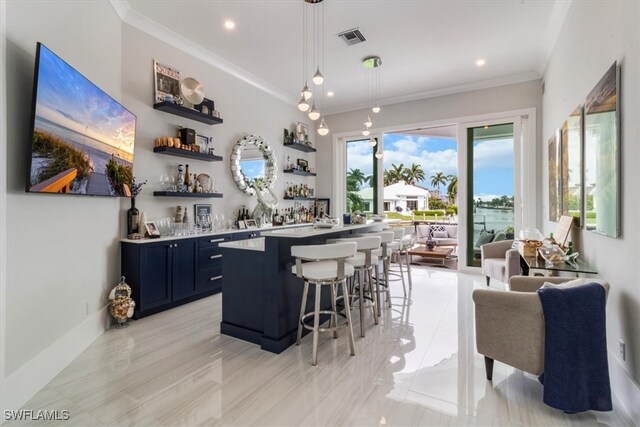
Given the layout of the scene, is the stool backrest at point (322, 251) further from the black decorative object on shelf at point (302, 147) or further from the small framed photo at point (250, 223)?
the black decorative object on shelf at point (302, 147)

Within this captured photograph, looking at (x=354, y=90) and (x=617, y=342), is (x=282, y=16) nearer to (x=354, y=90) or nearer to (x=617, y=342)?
(x=354, y=90)

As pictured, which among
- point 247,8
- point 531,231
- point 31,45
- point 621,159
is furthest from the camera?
point 531,231

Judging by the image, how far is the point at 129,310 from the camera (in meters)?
3.27

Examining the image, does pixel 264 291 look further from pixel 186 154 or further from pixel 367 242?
pixel 186 154

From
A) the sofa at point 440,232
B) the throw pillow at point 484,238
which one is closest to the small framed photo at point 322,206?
the sofa at point 440,232

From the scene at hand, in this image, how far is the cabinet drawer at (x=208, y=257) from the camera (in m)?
4.14

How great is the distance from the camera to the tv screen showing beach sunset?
2.12m

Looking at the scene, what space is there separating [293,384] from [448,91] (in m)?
5.77

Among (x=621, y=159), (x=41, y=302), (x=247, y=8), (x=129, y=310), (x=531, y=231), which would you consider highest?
(x=247, y=8)

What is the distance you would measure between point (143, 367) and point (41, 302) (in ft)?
2.86

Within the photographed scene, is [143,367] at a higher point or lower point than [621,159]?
lower

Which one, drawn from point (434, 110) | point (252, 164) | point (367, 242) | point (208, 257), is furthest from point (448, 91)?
point (208, 257)

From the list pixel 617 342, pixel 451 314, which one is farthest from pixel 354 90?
pixel 617 342

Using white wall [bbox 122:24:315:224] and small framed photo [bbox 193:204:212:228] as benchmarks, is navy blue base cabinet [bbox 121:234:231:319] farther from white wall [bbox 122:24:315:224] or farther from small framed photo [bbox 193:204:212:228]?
white wall [bbox 122:24:315:224]
